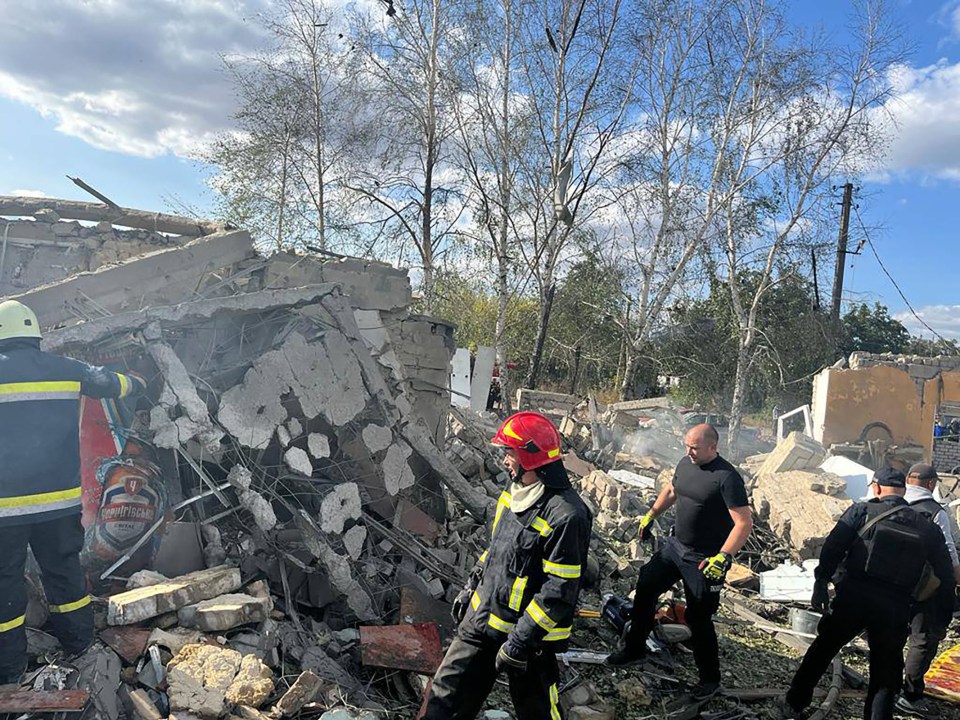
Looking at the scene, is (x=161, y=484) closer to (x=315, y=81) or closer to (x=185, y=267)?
(x=185, y=267)

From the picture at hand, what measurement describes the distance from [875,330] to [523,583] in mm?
33220

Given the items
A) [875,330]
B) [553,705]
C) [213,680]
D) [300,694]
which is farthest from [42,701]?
[875,330]

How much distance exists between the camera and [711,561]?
439cm

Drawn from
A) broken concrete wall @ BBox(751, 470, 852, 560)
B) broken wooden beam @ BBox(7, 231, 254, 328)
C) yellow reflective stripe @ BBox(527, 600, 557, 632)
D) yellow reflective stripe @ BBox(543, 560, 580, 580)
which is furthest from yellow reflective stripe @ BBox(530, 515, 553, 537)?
broken concrete wall @ BBox(751, 470, 852, 560)

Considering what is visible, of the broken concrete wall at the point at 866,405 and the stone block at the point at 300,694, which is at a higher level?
the broken concrete wall at the point at 866,405

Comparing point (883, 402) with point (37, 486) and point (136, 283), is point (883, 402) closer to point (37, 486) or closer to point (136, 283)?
point (136, 283)

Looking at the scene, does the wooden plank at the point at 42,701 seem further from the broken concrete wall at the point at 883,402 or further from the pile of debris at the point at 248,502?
the broken concrete wall at the point at 883,402

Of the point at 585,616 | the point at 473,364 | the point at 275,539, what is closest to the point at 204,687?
the point at 275,539

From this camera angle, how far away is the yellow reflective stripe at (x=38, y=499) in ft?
11.2

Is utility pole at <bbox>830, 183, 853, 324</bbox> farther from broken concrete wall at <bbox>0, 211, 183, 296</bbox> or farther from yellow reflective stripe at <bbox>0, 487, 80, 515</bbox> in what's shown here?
yellow reflective stripe at <bbox>0, 487, 80, 515</bbox>

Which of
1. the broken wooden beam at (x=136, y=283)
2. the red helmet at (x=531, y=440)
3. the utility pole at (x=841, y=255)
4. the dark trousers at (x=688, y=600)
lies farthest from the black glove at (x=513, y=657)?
the utility pole at (x=841, y=255)

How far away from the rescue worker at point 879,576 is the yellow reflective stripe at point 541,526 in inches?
88.4

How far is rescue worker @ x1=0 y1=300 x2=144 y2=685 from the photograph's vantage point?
11.2ft

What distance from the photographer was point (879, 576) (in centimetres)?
412
